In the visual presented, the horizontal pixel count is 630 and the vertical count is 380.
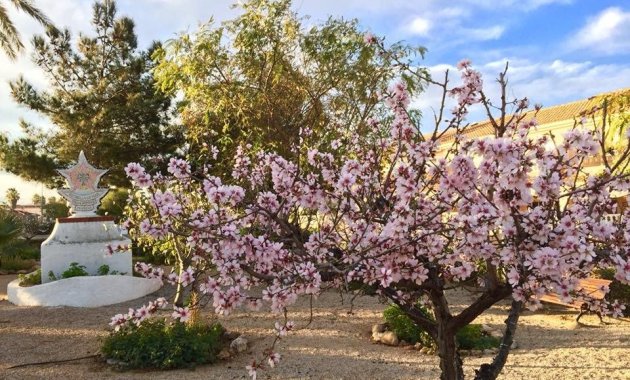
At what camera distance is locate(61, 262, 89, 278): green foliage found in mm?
10336

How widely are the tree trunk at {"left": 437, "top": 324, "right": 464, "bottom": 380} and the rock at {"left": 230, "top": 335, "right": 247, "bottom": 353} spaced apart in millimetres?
3438

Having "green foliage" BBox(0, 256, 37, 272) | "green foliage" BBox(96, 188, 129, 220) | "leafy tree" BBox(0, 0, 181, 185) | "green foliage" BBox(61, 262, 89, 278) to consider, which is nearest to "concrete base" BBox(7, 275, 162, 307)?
"green foliage" BBox(61, 262, 89, 278)

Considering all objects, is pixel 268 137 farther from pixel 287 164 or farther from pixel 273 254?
pixel 273 254

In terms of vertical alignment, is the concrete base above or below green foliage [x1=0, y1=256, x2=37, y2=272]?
below

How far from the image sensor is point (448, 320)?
347cm

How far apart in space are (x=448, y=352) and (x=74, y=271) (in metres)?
8.69

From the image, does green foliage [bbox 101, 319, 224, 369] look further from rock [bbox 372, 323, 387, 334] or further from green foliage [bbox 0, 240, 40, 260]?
green foliage [bbox 0, 240, 40, 260]

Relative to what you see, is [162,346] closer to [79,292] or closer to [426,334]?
[426,334]

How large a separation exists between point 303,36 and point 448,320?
28.4 ft

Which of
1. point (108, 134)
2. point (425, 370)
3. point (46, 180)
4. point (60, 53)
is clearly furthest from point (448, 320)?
point (60, 53)

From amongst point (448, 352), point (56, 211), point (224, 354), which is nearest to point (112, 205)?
point (56, 211)

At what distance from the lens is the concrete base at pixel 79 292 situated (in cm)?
970

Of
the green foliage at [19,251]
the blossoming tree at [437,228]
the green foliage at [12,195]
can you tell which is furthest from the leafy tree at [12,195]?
the blossoming tree at [437,228]

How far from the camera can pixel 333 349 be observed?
6.59 m
